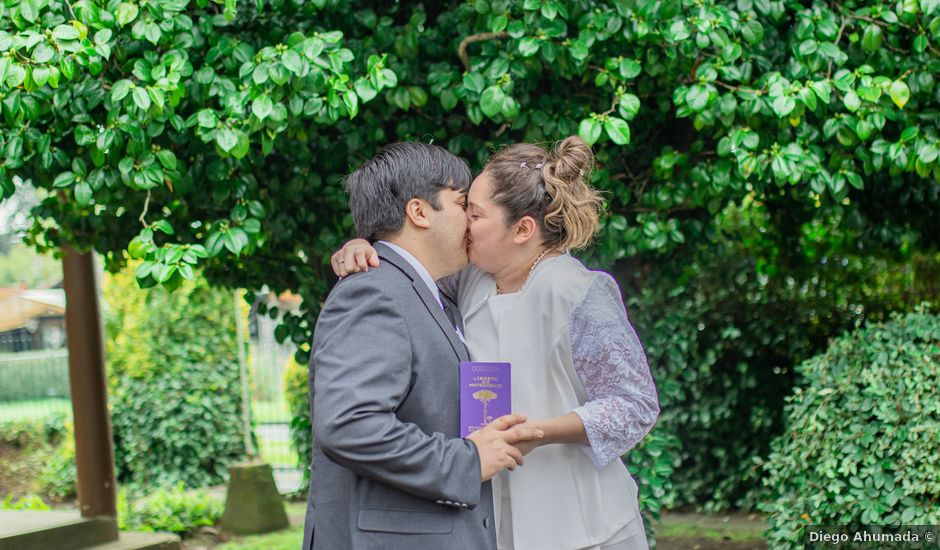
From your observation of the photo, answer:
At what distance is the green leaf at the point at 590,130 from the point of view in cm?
333

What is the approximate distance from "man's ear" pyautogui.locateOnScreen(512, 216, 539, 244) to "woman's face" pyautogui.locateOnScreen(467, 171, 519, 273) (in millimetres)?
15

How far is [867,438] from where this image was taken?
14.3ft

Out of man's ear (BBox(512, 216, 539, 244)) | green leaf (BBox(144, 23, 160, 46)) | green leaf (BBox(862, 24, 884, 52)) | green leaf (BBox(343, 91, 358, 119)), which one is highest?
green leaf (BBox(144, 23, 160, 46))

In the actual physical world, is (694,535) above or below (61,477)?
below

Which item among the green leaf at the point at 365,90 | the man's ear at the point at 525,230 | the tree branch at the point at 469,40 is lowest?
the man's ear at the point at 525,230

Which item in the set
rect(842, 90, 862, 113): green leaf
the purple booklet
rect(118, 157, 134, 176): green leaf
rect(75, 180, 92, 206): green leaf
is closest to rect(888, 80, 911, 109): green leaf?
rect(842, 90, 862, 113): green leaf

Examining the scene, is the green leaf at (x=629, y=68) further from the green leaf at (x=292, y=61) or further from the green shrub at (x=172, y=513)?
the green shrub at (x=172, y=513)

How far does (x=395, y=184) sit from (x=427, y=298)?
31 centimetres

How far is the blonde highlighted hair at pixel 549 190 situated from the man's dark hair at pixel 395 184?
6.4 inches

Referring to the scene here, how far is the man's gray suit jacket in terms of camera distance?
2127 millimetres

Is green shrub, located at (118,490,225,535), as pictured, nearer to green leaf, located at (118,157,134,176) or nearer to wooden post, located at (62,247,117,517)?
wooden post, located at (62,247,117,517)

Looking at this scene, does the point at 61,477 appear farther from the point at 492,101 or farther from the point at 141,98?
the point at 492,101

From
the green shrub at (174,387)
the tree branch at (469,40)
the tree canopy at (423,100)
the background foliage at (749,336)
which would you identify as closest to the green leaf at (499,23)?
the tree canopy at (423,100)

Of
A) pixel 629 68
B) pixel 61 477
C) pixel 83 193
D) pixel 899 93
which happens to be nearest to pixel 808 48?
pixel 899 93
